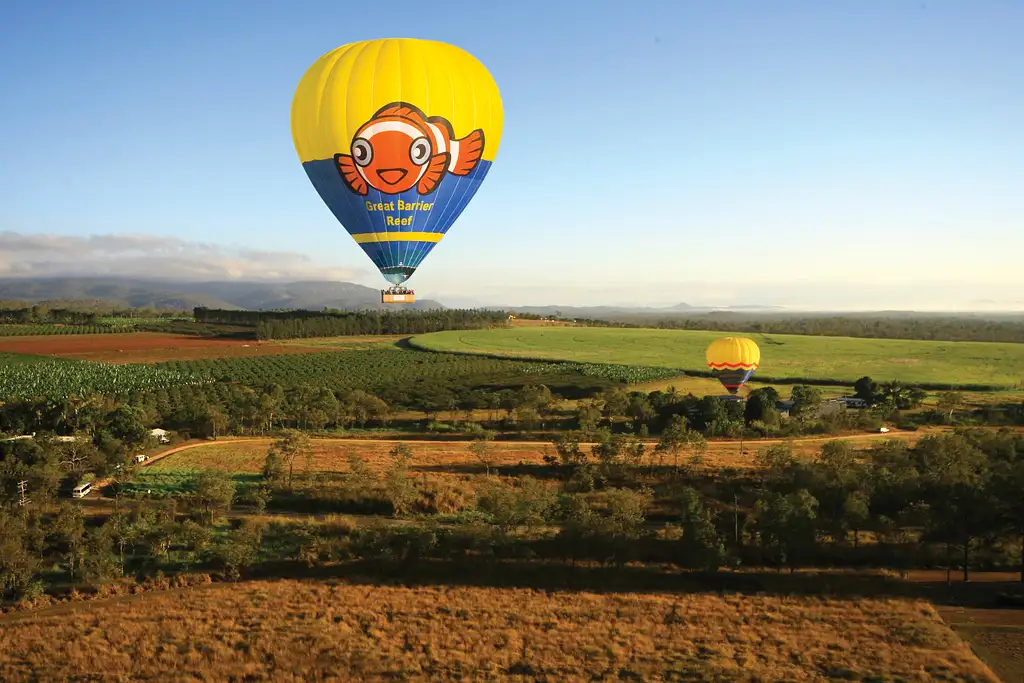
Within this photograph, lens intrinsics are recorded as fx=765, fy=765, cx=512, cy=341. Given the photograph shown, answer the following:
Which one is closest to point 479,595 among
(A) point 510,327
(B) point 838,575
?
(B) point 838,575

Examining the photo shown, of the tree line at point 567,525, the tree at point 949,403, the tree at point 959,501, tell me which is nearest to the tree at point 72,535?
the tree line at point 567,525

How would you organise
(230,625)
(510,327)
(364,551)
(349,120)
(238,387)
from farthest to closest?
(510,327) < (238,387) < (349,120) < (364,551) < (230,625)

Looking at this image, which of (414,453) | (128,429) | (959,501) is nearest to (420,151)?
(414,453)

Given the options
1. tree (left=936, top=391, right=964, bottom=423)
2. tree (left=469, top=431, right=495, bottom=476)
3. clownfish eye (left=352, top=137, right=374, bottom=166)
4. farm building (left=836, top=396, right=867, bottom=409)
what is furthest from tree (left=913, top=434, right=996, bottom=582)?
farm building (left=836, top=396, right=867, bottom=409)

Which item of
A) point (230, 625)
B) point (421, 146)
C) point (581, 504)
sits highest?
point (421, 146)

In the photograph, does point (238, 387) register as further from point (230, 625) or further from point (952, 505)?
point (952, 505)

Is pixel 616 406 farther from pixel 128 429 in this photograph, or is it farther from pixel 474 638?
pixel 474 638

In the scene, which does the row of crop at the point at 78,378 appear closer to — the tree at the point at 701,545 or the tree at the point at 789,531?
the tree at the point at 701,545
